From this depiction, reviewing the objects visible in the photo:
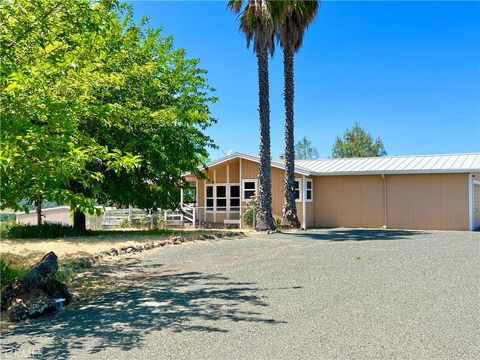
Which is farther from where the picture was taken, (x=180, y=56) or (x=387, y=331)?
(x=180, y=56)

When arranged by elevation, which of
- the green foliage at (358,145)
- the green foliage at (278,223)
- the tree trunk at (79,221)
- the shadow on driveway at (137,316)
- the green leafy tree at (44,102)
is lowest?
the shadow on driveway at (137,316)

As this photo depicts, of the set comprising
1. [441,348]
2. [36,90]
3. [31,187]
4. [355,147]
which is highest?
[355,147]

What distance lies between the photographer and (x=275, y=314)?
5805 millimetres

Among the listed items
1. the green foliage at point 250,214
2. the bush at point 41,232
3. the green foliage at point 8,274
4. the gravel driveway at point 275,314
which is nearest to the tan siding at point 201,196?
the green foliage at point 250,214

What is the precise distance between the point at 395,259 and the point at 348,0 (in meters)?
9.85

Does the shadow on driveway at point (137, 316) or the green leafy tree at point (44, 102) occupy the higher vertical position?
the green leafy tree at point (44, 102)

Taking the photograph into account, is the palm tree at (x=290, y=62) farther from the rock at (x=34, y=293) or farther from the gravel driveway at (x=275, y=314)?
the rock at (x=34, y=293)

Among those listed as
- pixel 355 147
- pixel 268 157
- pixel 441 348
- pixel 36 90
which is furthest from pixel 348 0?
pixel 355 147

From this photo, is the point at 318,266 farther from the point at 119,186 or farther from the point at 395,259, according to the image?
the point at 119,186

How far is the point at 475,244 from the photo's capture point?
13.5m

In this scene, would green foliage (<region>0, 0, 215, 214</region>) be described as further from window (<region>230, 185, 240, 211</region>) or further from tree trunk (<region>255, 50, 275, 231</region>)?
window (<region>230, 185, 240, 211</region>)

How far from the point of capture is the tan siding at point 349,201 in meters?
21.2

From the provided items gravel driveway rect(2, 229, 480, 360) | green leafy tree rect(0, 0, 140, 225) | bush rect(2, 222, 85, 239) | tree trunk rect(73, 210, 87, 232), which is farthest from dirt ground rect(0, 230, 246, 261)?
green leafy tree rect(0, 0, 140, 225)

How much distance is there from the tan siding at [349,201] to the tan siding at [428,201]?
1.99 ft
